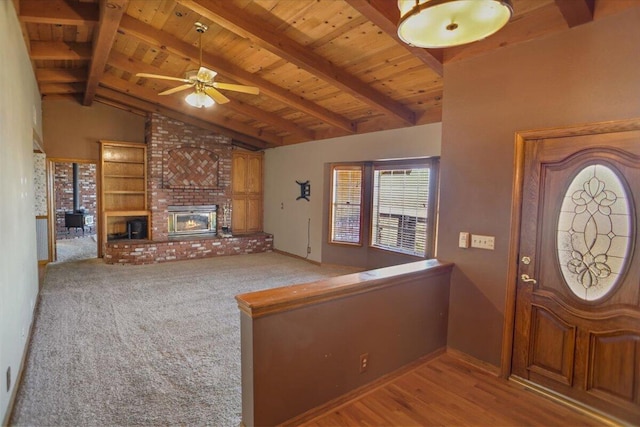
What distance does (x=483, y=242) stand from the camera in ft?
9.38

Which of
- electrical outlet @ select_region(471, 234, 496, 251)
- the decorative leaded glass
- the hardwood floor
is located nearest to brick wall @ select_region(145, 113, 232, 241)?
the hardwood floor

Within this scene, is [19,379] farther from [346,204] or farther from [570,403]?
[346,204]

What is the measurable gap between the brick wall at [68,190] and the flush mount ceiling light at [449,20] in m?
10.2

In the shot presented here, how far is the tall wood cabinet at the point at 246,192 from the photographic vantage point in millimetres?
8391

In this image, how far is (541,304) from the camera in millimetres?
2559

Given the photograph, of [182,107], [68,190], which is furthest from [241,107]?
[68,190]

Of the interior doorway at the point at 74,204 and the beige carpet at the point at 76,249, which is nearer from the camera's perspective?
the beige carpet at the point at 76,249

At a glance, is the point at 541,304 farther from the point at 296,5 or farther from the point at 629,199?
the point at 296,5

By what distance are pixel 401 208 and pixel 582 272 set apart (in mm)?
3395

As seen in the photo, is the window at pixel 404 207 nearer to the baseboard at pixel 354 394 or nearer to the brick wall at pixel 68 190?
the baseboard at pixel 354 394

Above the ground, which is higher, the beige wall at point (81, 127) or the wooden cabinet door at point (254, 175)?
the beige wall at point (81, 127)

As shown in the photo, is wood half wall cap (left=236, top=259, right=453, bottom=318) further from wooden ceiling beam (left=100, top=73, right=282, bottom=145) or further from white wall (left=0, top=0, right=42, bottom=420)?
wooden ceiling beam (left=100, top=73, right=282, bottom=145)

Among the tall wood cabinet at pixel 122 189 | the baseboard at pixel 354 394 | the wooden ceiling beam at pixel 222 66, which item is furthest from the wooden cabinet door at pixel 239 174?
the baseboard at pixel 354 394

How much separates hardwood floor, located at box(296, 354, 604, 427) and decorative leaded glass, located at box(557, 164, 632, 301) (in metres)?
0.85
